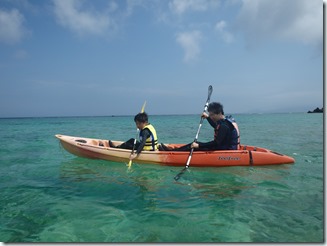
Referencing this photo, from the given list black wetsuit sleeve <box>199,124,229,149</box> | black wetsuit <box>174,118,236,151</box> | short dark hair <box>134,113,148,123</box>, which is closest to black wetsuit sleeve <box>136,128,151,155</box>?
short dark hair <box>134,113,148,123</box>

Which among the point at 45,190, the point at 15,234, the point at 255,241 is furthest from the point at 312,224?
Result: the point at 45,190

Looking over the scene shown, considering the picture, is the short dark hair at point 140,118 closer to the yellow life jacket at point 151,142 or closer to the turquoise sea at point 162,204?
the yellow life jacket at point 151,142

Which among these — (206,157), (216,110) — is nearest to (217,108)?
(216,110)

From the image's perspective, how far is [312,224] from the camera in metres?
4.29

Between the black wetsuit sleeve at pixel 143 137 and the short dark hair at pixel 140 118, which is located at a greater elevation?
the short dark hair at pixel 140 118

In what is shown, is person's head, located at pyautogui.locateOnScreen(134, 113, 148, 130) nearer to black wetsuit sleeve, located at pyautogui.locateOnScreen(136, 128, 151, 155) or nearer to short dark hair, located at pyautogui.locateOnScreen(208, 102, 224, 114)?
black wetsuit sleeve, located at pyautogui.locateOnScreen(136, 128, 151, 155)

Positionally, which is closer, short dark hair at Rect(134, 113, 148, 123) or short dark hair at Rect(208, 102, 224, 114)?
short dark hair at Rect(208, 102, 224, 114)

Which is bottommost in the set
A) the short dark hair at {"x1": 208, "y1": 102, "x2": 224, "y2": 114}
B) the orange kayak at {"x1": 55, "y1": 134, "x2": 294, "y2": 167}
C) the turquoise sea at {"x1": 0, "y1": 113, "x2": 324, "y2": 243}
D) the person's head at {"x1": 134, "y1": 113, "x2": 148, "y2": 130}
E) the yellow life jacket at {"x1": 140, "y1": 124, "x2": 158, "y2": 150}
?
the turquoise sea at {"x1": 0, "y1": 113, "x2": 324, "y2": 243}

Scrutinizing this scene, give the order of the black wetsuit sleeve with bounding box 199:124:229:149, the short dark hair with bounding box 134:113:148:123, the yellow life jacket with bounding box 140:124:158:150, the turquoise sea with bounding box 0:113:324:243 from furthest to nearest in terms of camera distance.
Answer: the yellow life jacket with bounding box 140:124:158:150, the short dark hair with bounding box 134:113:148:123, the black wetsuit sleeve with bounding box 199:124:229:149, the turquoise sea with bounding box 0:113:324:243

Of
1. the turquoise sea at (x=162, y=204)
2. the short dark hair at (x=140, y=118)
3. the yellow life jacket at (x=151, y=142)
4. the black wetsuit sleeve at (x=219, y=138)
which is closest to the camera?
the turquoise sea at (x=162, y=204)

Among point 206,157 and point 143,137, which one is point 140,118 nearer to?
point 143,137

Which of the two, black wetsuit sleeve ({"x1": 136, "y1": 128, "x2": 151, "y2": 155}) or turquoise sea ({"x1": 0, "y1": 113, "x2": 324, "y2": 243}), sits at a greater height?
black wetsuit sleeve ({"x1": 136, "y1": 128, "x2": 151, "y2": 155})

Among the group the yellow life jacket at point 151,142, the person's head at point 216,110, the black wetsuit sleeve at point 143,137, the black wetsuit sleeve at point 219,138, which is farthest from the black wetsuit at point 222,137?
the black wetsuit sleeve at point 143,137

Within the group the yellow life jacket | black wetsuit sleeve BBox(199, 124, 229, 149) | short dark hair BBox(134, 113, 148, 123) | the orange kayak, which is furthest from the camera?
the yellow life jacket
